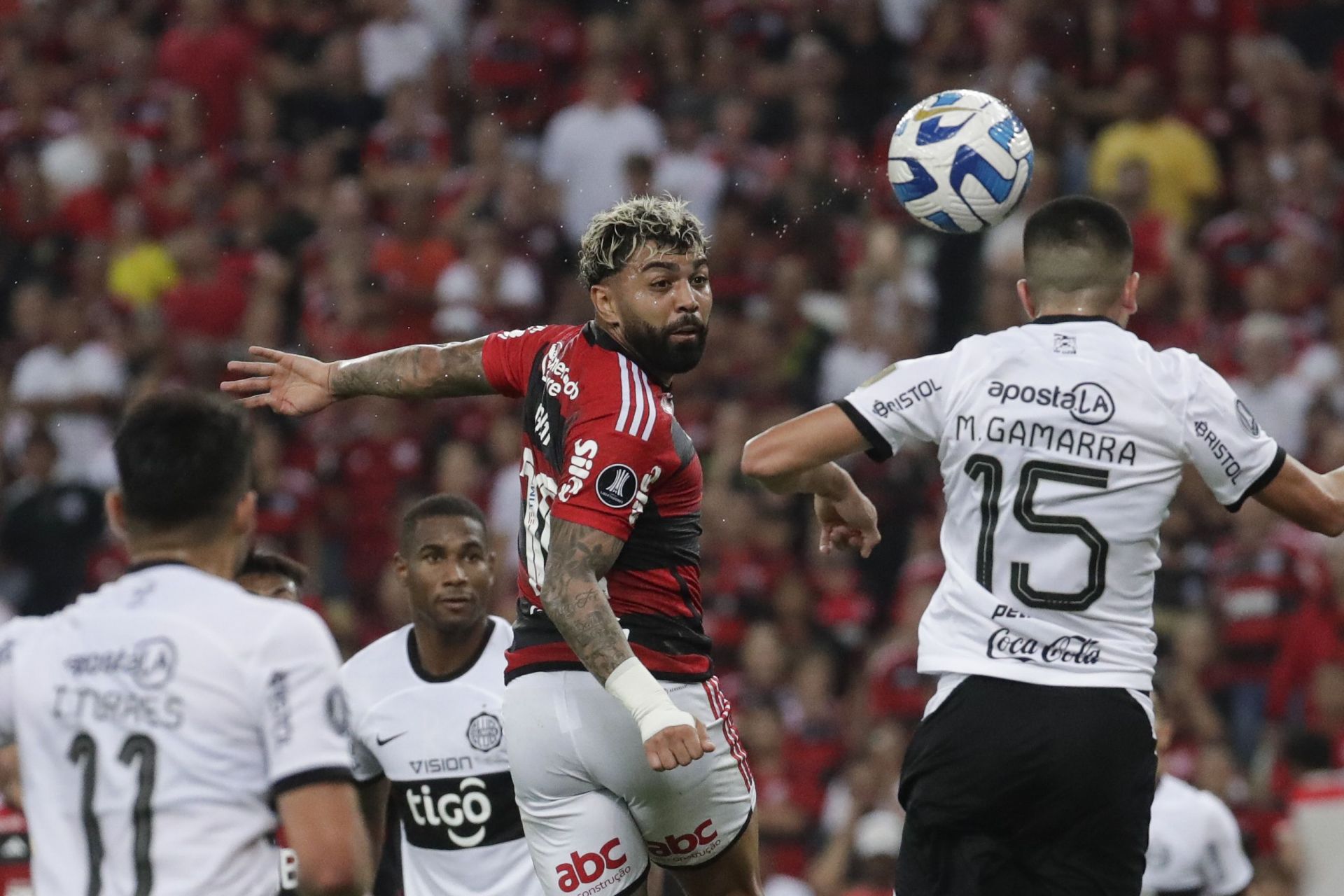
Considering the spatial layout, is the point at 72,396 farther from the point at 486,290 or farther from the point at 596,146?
the point at 596,146

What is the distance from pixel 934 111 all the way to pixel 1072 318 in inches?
60.6

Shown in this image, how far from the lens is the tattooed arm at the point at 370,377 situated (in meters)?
6.28

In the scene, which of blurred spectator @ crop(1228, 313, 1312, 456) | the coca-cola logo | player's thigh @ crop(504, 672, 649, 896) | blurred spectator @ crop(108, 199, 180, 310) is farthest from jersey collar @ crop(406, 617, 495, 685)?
blurred spectator @ crop(108, 199, 180, 310)

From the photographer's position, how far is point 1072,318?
221 inches

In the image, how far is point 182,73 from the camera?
56.4ft

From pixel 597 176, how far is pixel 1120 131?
3895mm

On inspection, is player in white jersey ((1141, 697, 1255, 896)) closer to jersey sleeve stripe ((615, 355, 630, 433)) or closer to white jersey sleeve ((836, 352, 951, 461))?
white jersey sleeve ((836, 352, 951, 461))

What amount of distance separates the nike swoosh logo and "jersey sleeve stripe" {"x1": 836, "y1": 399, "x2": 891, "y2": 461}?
5.86 feet

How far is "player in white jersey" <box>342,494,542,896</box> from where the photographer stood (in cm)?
680

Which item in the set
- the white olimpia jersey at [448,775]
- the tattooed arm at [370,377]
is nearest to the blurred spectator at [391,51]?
the white olimpia jersey at [448,775]

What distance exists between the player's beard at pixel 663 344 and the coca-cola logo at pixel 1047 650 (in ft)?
3.96

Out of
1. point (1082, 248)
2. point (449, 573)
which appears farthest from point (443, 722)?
point (1082, 248)

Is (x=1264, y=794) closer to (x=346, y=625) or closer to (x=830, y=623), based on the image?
(x=830, y=623)

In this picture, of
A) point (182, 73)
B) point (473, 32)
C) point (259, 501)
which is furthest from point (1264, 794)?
point (182, 73)
